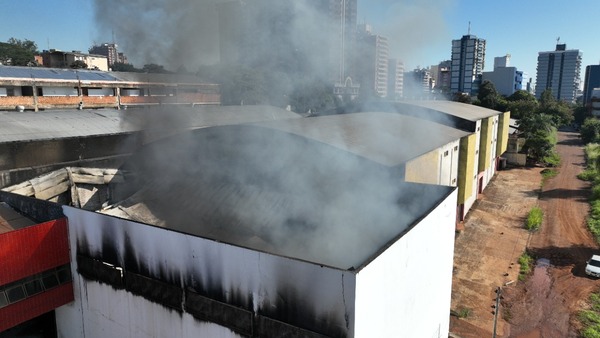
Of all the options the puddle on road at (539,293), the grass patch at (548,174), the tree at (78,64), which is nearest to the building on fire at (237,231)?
the puddle on road at (539,293)

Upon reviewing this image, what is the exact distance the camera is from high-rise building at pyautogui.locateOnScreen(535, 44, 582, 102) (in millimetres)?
85438

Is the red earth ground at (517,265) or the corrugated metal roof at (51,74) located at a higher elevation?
the corrugated metal roof at (51,74)

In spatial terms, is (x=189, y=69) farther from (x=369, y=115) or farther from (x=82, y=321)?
(x=369, y=115)

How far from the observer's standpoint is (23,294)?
20.4 feet

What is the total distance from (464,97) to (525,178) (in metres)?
14.0

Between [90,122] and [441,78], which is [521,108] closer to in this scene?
[441,78]

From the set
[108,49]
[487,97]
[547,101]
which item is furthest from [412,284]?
[547,101]

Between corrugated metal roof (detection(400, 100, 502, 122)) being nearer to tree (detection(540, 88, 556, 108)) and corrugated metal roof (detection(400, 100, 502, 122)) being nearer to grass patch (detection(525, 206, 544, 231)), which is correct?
grass patch (detection(525, 206, 544, 231))

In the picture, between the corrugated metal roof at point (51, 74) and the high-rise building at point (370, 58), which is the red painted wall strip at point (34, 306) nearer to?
the high-rise building at point (370, 58)

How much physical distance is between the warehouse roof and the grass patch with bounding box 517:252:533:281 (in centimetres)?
535

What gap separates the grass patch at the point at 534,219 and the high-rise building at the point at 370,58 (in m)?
9.11

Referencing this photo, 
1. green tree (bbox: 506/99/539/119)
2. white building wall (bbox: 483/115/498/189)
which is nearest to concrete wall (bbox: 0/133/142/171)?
white building wall (bbox: 483/115/498/189)

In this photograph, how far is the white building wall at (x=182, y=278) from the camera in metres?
4.33

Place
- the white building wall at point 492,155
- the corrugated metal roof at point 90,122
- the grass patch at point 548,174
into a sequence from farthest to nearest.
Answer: the grass patch at point 548,174 → the white building wall at point 492,155 → the corrugated metal roof at point 90,122
